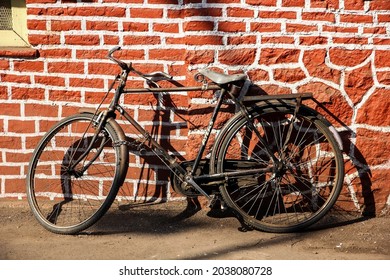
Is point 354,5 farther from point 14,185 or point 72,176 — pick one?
point 14,185

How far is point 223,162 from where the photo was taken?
199 inches

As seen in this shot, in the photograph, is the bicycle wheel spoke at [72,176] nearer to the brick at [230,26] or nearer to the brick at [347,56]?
the brick at [230,26]

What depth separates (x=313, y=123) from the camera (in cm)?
510

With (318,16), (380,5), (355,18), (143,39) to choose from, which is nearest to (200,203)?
(143,39)

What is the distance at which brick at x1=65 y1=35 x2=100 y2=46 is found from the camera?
208 inches

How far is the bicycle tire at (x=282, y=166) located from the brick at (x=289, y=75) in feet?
0.86

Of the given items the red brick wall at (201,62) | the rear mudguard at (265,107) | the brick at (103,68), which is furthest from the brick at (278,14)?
the brick at (103,68)

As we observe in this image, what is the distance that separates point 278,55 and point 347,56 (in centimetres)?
50

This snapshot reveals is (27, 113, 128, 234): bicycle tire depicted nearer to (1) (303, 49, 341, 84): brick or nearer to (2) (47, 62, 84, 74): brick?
(2) (47, 62, 84, 74): brick

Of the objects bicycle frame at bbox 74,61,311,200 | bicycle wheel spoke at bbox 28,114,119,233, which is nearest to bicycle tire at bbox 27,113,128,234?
bicycle wheel spoke at bbox 28,114,119,233

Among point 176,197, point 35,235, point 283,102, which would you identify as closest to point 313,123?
point 283,102

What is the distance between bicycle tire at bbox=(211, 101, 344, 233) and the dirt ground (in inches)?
6.2
